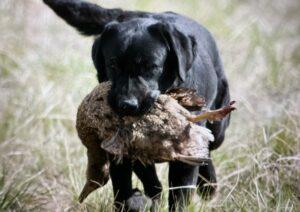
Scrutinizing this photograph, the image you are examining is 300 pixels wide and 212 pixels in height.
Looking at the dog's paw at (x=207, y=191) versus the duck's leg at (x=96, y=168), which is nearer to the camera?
the duck's leg at (x=96, y=168)

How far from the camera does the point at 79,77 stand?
326 inches

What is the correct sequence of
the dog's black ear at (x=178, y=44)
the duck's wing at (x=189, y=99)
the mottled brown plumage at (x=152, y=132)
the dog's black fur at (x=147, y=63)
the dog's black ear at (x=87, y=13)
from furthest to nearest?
the dog's black ear at (x=87, y=13)
the dog's black ear at (x=178, y=44)
the dog's black fur at (x=147, y=63)
the duck's wing at (x=189, y=99)
the mottled brown plumage at (x=152, y=132)

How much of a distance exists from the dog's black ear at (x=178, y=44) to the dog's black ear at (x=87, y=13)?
1045 mm

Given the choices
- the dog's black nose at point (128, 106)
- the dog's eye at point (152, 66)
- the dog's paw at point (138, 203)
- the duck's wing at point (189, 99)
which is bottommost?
the dog's paw at point (138, 203)

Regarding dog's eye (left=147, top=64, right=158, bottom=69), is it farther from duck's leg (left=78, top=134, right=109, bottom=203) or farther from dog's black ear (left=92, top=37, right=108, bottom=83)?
duck's leg (left=78, top=134, right=109, bottom=203)

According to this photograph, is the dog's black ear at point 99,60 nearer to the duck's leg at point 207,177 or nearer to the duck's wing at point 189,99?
the duck's wing at point 189,99

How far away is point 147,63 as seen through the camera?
483 cm

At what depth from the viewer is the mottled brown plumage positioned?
442 centimetres

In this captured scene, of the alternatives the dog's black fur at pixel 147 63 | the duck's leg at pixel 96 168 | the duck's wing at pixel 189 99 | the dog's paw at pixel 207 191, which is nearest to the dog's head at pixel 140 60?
the dog's black fur at pixel 147 63

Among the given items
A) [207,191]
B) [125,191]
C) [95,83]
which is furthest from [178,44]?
[95,83]

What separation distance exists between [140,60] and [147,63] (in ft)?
0.17

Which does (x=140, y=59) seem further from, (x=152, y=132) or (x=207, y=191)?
(x=207, y=191)

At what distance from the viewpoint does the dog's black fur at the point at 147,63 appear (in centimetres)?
474

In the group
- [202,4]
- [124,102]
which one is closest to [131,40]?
[124,102]
